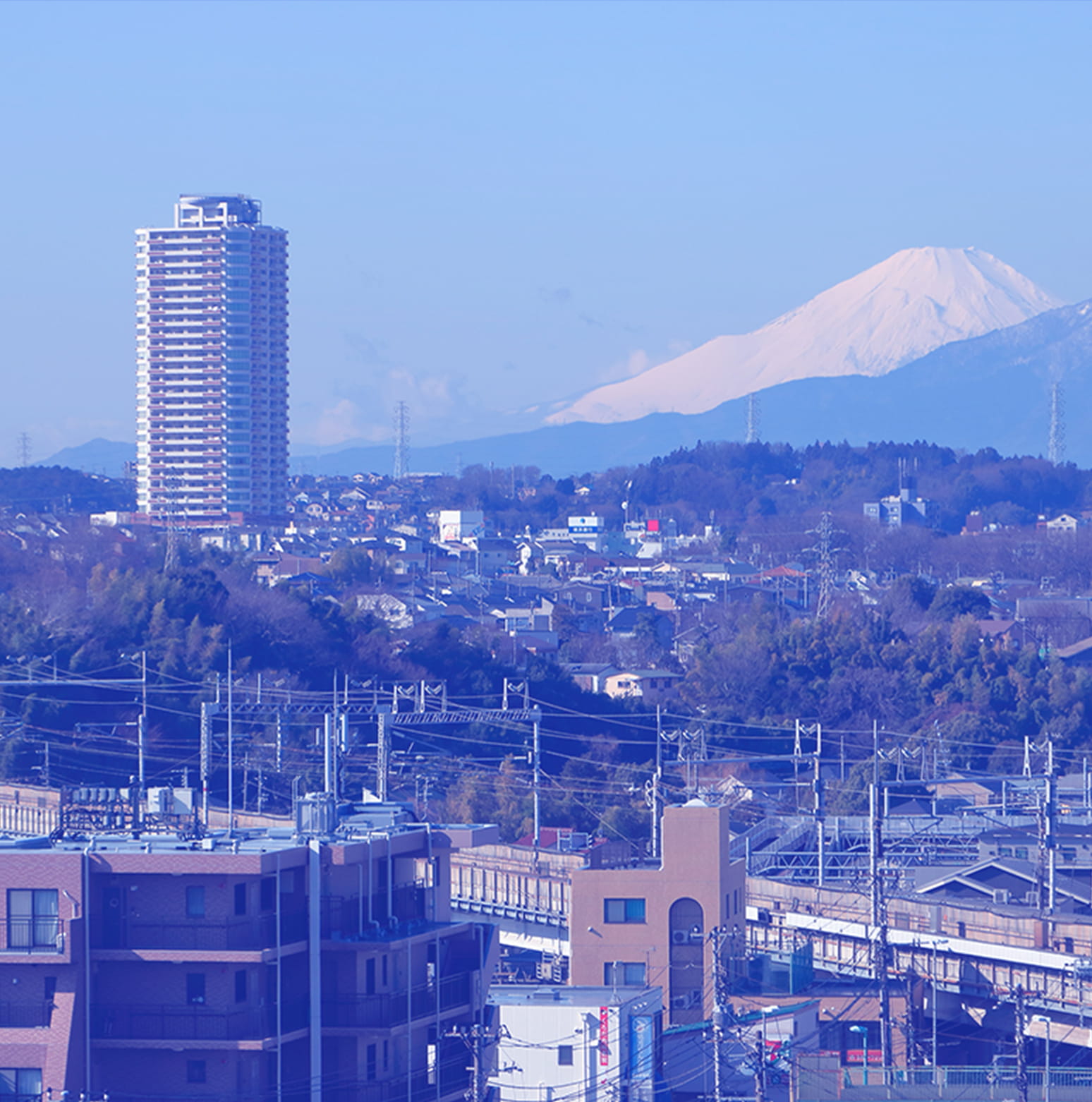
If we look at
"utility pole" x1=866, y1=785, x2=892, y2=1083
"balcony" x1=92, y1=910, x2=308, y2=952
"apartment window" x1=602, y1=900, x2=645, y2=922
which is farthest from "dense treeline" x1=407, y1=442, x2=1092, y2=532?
"balcony" x1=92, y1=910, x2=308, y2=952

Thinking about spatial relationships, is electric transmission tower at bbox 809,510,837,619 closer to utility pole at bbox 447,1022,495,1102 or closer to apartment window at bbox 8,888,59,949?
utility pole at bbox 447,1022,495,1102

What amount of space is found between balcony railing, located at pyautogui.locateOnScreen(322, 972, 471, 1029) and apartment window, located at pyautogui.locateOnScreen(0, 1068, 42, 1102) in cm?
136

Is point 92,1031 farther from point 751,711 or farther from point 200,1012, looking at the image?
point 751,711

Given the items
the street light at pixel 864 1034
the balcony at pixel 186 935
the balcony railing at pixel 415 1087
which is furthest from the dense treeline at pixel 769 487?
the balcony at pixel 186 935

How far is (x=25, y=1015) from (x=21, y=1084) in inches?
12.1

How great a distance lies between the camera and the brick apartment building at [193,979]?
9914 millimetres

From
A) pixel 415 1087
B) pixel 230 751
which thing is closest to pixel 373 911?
pixel 415 1087

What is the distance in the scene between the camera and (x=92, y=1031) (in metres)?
9.99

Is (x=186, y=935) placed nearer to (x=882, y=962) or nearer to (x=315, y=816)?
(x=315, y=816)

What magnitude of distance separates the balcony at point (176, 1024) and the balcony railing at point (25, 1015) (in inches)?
8.7

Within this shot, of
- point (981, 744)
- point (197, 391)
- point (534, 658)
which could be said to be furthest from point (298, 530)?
point (981, 744)

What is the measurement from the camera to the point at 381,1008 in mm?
10398

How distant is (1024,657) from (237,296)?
42.4 meters

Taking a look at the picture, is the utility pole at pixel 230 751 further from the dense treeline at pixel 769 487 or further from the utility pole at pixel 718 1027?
the dense treeline at pixel 769 487
